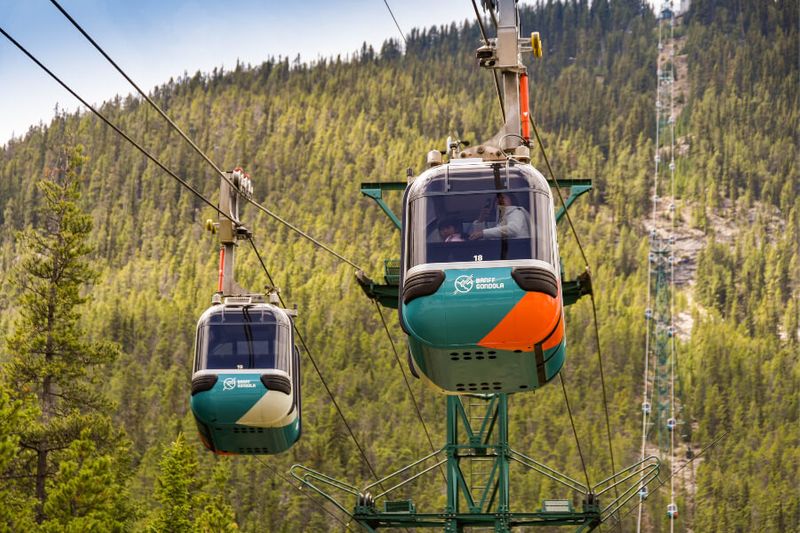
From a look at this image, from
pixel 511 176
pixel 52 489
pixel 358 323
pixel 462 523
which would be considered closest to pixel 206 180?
pixel 358 323

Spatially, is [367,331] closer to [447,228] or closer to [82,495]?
[82,495]

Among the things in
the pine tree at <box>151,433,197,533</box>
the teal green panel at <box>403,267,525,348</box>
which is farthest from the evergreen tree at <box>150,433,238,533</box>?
the teal green panel at <box>403,267,525,348</box>

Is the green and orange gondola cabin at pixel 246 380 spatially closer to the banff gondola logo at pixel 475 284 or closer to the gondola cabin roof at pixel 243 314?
the gondola cabin roof at pixel 243 314

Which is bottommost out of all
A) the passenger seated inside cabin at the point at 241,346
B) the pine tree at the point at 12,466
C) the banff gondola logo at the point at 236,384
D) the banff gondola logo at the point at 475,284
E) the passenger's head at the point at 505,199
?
the pine tree at the point at 12,466

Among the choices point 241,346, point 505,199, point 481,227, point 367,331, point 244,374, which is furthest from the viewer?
point 367,331

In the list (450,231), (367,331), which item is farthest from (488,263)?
(367,331)

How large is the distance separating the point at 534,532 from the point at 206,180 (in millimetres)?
100137

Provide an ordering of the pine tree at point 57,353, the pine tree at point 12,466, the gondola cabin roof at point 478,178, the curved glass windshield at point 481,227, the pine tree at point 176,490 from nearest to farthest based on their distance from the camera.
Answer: the curved glass windshield at point 481,227
the gondola cabin roof at point 478,178
the pine tree at point 12,466
the pine tree at point 57,353
the pine tree at point 176,490

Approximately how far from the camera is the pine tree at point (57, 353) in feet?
121

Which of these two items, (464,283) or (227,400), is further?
(227,400)

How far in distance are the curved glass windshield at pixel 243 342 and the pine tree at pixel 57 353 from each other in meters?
17.6

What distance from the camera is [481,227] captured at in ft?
40.2

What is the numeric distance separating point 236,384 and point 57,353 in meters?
21.5

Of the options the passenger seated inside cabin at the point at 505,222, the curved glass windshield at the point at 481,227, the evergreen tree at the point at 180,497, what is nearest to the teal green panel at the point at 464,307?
the curved glass windshield at the point at 481,227
